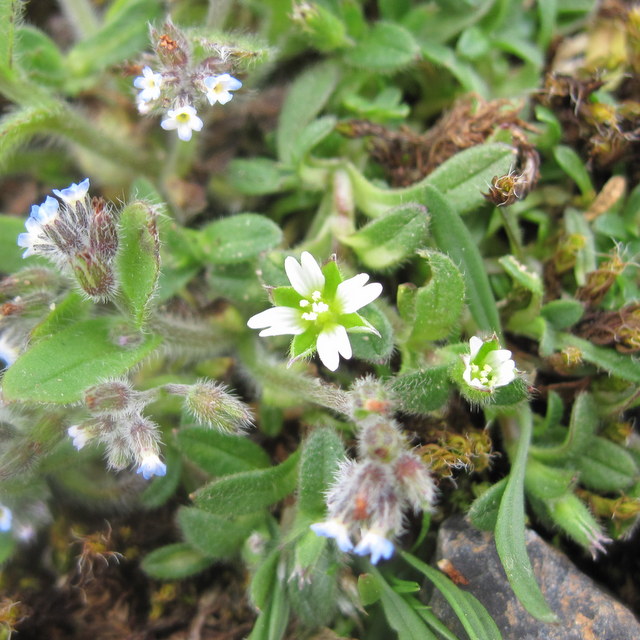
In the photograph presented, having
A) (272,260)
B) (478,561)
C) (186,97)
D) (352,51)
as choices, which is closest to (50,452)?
(272,260)

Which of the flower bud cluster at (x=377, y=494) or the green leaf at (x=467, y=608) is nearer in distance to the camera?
the flower bud cluster at (x=377, y=494)

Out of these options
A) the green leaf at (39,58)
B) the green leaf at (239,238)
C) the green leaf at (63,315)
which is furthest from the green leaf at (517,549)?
the green leaf at (39,58)

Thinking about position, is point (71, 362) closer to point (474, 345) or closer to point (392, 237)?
point (392, 237)

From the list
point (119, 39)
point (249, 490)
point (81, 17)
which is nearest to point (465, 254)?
point (249, 490)

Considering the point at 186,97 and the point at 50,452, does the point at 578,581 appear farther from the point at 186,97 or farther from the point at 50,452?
the point at 186,97

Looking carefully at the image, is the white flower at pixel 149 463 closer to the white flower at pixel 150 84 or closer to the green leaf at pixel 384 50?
the white flower at pixel 150 84
